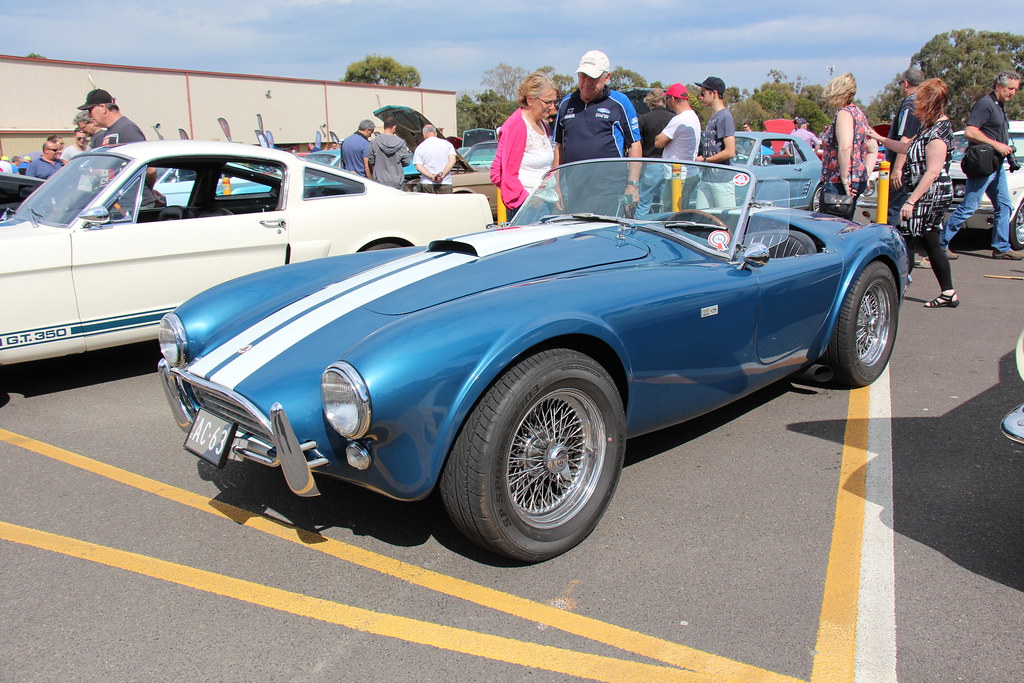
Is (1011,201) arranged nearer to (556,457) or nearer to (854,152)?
(854,152)

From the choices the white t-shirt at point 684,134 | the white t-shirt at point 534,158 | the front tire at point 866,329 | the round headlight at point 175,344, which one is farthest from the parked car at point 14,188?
the front tire at point 866,329

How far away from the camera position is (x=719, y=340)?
3188 mm

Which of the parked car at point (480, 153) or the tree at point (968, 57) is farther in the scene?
the tree at point (968, 57)

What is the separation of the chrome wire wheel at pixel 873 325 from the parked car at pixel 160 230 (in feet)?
10.2

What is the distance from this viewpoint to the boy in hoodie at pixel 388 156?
9.74m

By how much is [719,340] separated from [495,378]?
46.7 inches

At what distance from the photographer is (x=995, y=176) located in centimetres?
820

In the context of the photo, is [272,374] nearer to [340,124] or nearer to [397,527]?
[397,527]

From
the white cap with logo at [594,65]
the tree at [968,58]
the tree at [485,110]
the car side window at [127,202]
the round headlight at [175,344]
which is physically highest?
the tree at [968,58]

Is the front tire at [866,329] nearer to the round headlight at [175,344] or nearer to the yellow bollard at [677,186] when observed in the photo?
the yellow bollard at [677,186]

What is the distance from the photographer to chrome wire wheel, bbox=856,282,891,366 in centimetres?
435

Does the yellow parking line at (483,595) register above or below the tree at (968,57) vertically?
below

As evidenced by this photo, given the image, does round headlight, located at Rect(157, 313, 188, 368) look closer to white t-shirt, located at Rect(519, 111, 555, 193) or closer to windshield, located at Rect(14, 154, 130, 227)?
windshield, located at Rect(14, 154, 130, 227)

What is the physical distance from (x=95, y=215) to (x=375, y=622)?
3.39 m
